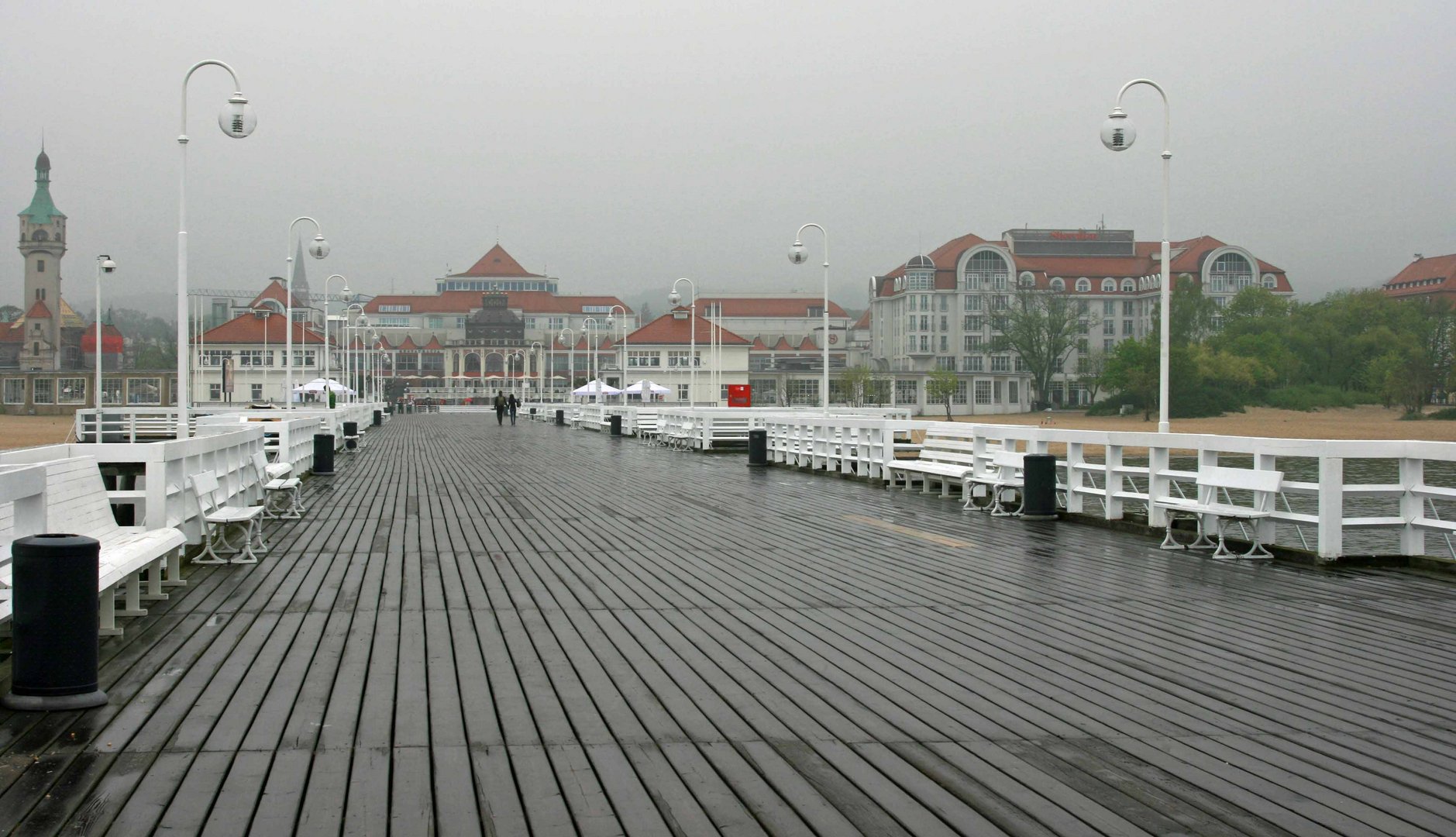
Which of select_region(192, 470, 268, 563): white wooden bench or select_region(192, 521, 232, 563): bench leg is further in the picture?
select_region(192, 521, 232, 563): bench leg

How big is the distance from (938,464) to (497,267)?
153 metres

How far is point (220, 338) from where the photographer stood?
98.7 meters

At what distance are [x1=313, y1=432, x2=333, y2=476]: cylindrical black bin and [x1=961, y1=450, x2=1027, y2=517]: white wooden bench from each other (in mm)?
10953

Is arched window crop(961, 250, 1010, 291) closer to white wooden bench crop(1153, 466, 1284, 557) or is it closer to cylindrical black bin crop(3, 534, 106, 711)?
white wooden bench crop(1153, 466, 1284, 557)

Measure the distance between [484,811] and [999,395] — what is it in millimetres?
102029

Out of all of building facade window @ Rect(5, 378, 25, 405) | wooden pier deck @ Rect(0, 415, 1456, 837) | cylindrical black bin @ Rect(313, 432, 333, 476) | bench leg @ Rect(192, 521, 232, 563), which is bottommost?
wooden pier deck @ Rect(0, 415, 1456, 837)

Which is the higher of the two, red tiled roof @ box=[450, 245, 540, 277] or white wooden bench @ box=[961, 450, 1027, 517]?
red tiled roof @ box=[450, 245, 540, 277]

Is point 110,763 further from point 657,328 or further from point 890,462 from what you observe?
point 657,328

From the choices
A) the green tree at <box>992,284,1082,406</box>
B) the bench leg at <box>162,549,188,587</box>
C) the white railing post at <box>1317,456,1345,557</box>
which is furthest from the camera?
the green tree at <box>992,284,1082,406</box>

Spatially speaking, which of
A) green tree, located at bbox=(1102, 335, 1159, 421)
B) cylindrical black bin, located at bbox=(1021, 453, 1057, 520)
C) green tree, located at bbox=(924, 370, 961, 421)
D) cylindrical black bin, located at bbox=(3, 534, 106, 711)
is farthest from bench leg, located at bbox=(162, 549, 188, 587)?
green tree, located at bbox=(924, 370, 961, 421)

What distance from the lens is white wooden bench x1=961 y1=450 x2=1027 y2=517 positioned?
14.2 m

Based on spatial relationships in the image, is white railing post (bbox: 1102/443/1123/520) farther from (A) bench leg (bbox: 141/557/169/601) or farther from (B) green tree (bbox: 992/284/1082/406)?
(B) green tree (bbox: 992/284/1082/406)

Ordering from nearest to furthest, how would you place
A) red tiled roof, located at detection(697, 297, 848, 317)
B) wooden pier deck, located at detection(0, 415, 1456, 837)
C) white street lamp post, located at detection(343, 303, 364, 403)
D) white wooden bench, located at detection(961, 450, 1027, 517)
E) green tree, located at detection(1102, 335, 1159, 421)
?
wooden pier deck, located at detection(0, 415, 1456, 837) < white wooden bench, located at detection(961, 450, 1027, 517) < white street lamp post, located at detection(343, 303, 364, 403) < green tree, located at detection(1102, 335, 1159, 421) < red tiled roof, located at detection(697, 297, 848, 317)

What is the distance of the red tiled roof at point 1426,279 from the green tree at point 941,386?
50407 mm
